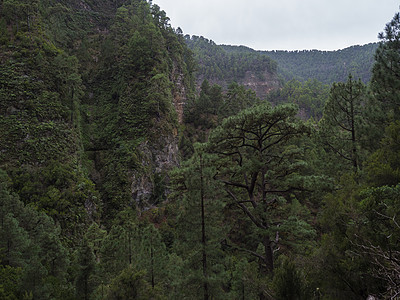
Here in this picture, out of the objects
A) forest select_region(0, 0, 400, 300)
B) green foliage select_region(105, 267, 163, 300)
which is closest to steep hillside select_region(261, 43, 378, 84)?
forest select_region(0, 0, 400, 300)

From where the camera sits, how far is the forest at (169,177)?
7.76m

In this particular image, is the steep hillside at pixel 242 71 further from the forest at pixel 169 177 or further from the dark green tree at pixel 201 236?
the dark green tree at pixel 201 236

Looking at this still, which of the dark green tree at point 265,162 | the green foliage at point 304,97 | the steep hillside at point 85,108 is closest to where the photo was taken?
the dark green tree at point 265,162

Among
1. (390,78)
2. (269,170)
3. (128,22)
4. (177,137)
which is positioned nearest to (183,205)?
Answer: (269,170)

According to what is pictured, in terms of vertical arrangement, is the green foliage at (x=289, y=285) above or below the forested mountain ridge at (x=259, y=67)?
below

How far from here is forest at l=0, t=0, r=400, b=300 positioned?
776cm

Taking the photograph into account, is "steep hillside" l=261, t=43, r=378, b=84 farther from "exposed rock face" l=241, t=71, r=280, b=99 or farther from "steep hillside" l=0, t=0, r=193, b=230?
"steep hillside" l=0, t=0, r=193, b=230

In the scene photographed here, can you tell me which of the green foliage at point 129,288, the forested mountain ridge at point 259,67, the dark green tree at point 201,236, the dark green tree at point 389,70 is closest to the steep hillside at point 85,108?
the green foliage at point 129,288

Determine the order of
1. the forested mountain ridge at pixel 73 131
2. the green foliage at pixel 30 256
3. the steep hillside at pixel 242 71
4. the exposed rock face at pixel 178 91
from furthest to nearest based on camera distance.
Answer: the steep hillside at pixel 242 71, the exposed rock face at pixel 178 91, the forested mountain ridge at pixel 73 131, the green foliage at pixel 30 256

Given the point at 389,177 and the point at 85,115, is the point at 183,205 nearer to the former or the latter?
the point at 389,177

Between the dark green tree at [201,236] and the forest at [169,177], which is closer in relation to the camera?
the forest at [169,177]

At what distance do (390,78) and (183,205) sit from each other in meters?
10.2

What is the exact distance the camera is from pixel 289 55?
198875mm

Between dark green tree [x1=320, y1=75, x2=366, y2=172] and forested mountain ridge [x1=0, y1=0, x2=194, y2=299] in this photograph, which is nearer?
forested mountain ridge [x1=0, y1=0, x2=194, y2=299]
